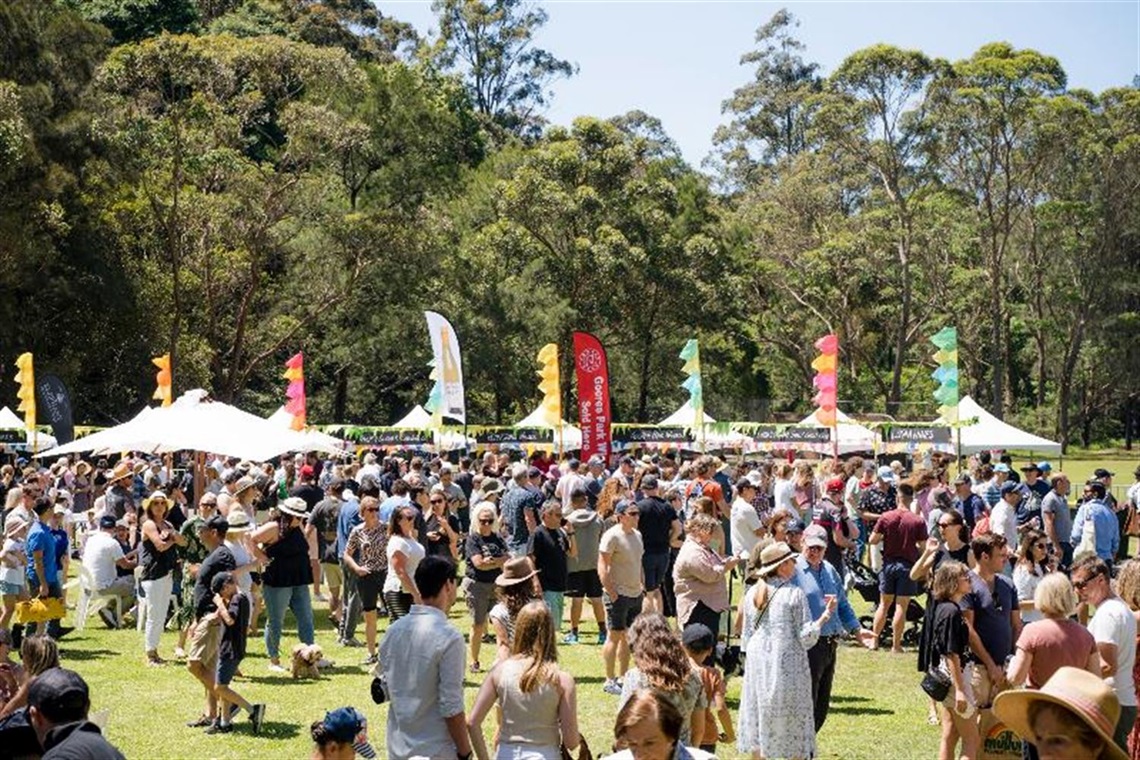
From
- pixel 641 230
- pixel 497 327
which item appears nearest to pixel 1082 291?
pixel 641 230

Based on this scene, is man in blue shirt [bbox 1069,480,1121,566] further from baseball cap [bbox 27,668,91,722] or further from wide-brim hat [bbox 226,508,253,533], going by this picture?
baseball cap [bbox 27,668,91,722]

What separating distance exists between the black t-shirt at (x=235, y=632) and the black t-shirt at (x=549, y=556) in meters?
2.69

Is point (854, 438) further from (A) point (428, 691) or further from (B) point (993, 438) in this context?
(A) point (428, 691)

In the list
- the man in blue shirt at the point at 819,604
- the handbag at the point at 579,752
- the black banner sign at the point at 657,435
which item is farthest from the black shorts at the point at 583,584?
the black banner sign at the point at 657,435

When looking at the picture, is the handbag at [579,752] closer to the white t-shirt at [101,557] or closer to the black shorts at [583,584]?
the black shorts at [583,584]

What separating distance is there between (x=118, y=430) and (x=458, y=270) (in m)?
27.9

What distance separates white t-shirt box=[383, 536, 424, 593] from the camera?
10641 millimetres

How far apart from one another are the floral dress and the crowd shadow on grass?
7.15m

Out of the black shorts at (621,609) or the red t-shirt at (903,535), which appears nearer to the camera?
the black shorts at (621,609)

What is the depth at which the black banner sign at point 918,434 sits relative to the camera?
1069 inches

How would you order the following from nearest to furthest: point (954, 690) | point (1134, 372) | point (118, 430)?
1. point (954, 690)
2. point (118, 430)
3. point (1134, 372)

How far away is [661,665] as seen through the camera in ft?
19.4

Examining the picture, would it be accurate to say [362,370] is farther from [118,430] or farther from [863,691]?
[863,691]

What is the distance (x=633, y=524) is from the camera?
35.8 feet
